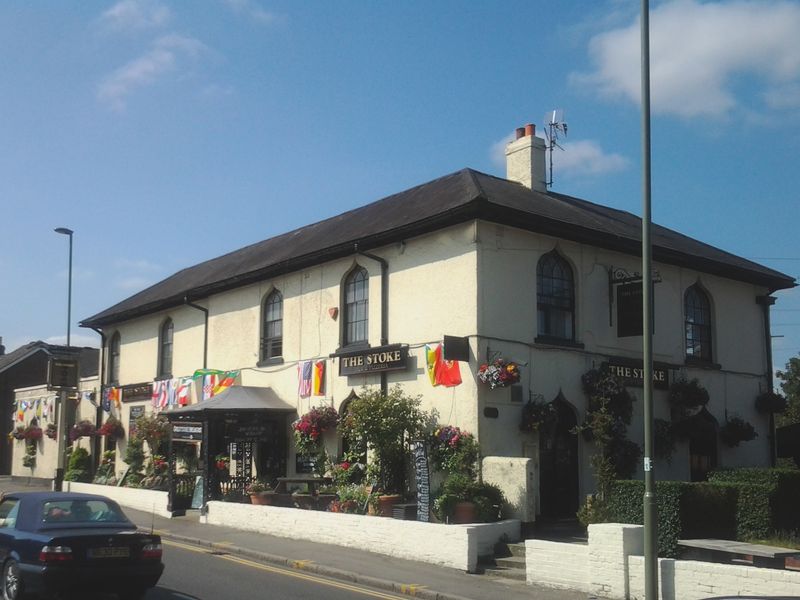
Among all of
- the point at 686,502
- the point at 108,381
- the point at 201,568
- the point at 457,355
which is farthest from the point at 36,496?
the point at 108,381

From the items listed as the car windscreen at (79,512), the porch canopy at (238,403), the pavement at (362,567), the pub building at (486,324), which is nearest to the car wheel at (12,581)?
the car windscreen at (79,512)

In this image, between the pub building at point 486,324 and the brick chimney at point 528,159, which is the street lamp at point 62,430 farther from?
the brick chimney at point 528,159

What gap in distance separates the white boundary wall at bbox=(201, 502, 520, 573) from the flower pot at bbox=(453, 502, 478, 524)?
1.87 ft

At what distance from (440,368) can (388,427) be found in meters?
1.60

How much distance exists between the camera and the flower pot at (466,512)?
1557 centimetres

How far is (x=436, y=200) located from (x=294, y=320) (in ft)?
18.0

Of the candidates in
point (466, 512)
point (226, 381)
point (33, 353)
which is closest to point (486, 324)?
point (466, 512)

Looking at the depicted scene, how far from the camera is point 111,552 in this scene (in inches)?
414

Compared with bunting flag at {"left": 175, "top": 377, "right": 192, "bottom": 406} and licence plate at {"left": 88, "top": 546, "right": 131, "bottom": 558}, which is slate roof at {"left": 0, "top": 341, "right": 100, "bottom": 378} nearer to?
bunting flag at {"left": 175, "top": 377, "right": 192, "bottom": 406}

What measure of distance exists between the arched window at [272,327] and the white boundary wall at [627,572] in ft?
39.4

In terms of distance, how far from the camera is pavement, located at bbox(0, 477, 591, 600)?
12562mm

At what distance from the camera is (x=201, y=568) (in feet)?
48.5

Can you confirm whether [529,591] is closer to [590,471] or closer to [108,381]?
[590,471]

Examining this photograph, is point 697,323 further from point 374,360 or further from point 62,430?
point 62,430
